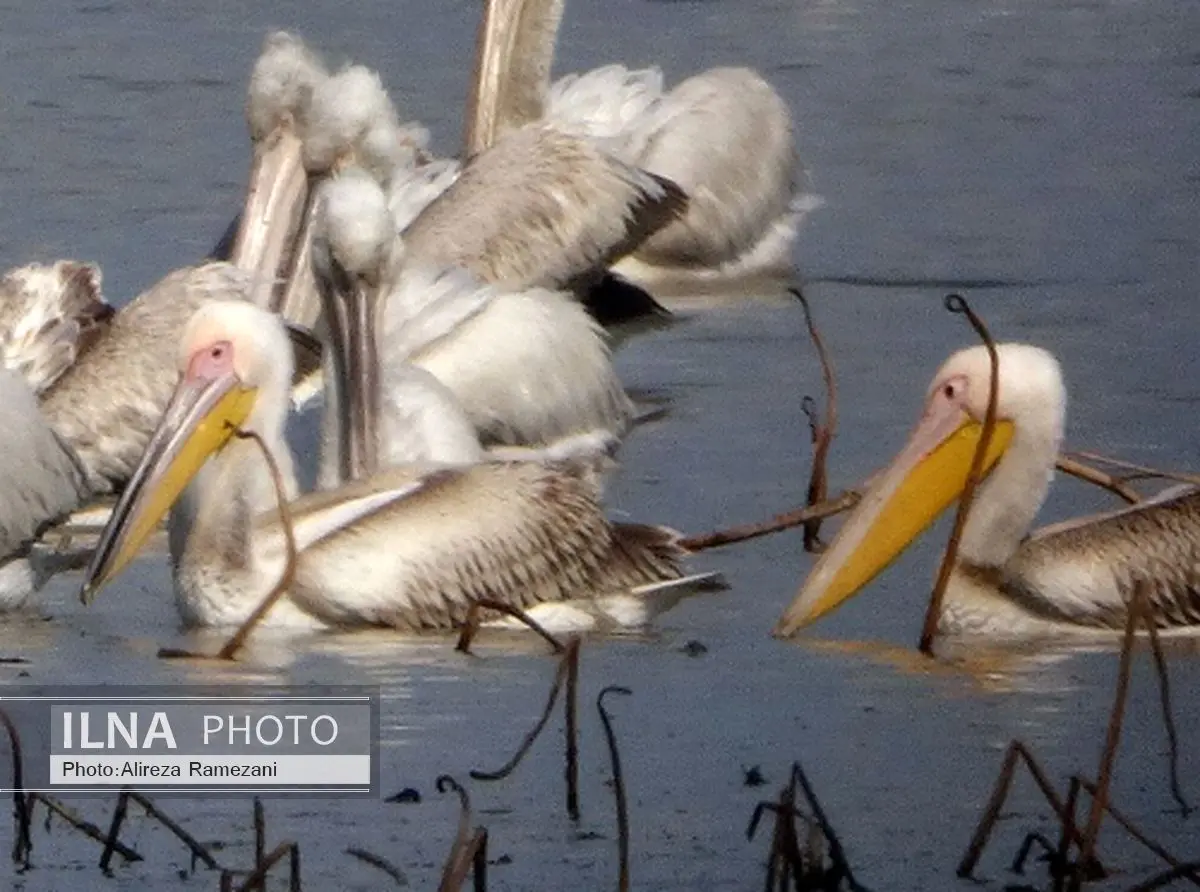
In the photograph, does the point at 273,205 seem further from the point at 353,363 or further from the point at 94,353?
the point at 353,363

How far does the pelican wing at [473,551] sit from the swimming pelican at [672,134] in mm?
4051

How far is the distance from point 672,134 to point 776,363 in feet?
6.85

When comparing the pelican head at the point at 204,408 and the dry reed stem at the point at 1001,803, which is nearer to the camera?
the dry reed stem at the point at 1001,803

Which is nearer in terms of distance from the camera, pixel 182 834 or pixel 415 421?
pixel 182 834

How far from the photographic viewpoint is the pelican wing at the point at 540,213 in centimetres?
955

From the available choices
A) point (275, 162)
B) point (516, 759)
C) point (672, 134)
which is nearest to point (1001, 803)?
point (516, 759)

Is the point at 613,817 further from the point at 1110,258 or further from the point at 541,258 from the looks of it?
the point at 1110,258

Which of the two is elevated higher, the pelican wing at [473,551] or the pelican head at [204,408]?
the pelican head at [204,408]

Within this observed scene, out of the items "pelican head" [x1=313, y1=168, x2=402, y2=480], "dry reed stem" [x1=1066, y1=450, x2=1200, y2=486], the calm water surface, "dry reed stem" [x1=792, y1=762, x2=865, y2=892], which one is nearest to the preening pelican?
"pelican head" [x1=313, y1=168, x2=402, y2=480]

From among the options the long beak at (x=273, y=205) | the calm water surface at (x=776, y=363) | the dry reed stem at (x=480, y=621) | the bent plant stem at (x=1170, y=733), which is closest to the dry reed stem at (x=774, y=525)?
the calm water surface at (x=776, y=363)

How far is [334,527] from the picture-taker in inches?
254

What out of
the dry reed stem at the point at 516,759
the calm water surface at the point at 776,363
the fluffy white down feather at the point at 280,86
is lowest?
the calm water surface at the point at 776,363

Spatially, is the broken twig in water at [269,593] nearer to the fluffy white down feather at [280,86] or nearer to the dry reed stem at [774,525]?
the dry reed stem at [774,525]

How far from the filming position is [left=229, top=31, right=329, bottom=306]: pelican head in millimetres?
9242
